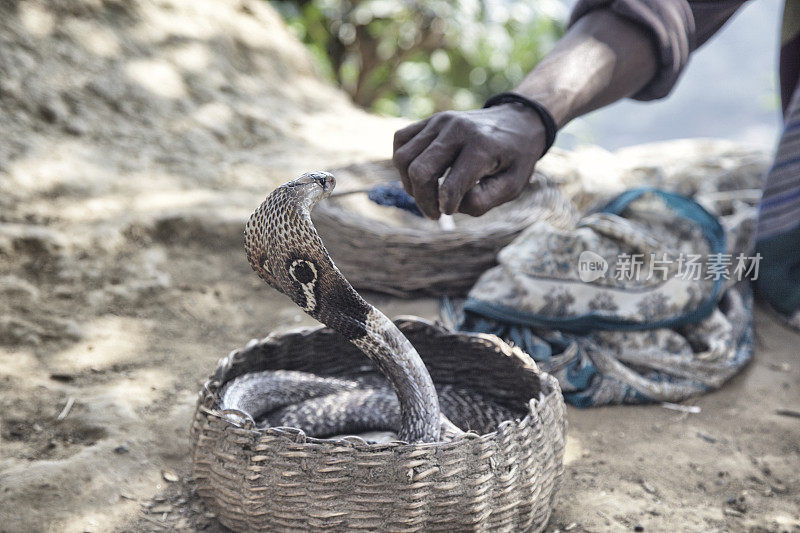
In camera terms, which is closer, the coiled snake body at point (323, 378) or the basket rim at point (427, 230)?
the coiled snake body at point (323, 378)

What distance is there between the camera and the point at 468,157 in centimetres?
164

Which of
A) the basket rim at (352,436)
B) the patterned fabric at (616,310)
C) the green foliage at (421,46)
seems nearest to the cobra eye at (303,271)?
the basket rim at (352,436)

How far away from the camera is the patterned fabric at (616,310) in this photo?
245cm

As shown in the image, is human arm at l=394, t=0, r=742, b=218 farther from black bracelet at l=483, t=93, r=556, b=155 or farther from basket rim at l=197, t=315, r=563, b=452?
basket rim at l=197, t=315, r=563, b=452

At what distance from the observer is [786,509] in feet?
6.21

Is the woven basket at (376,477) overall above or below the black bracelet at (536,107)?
below

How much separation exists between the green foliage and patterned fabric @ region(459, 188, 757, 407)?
375cm

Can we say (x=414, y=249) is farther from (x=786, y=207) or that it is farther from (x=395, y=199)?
(x=786, y=207)

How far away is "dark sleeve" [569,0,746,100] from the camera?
2.08m

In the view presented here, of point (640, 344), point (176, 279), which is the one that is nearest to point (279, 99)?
point (176, 279)

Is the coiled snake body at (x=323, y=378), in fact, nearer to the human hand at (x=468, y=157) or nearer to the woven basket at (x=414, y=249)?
the human hand at (x=468, y=157)

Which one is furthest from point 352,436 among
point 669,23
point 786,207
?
point 786,207

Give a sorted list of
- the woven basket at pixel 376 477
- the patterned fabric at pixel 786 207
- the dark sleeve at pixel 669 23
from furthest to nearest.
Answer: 1. the patterned fabric at pixel 786 207
2. the dark sleeve at pixel 669 23
3. the woven basket at pixel 376 477

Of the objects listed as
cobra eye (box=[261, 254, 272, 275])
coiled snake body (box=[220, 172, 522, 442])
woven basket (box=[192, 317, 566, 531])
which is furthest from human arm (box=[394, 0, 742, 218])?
woven basket (box=[192, 317, 566, 531])
